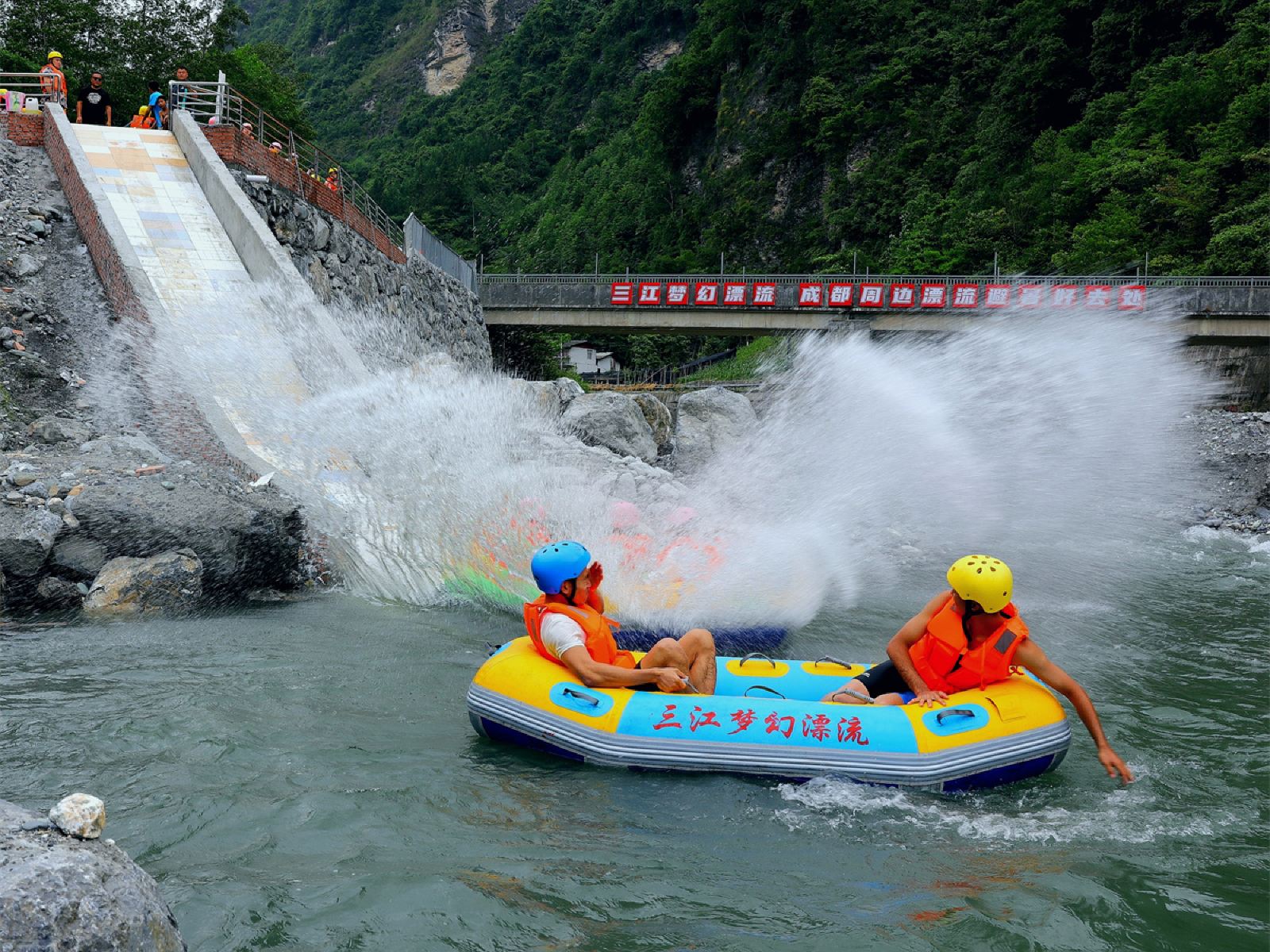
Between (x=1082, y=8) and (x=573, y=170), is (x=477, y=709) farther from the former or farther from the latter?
(x=573, y=170)

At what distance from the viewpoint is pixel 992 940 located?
421 cm

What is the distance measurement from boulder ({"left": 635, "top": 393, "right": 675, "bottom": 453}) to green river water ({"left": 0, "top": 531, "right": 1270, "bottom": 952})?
631 inches

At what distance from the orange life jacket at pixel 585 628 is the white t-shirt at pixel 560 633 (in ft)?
0.10

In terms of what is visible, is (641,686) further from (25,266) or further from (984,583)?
(25,266)

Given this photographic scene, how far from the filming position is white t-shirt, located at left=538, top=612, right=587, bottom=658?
20.4ft

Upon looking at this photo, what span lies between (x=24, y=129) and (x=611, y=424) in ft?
37.0

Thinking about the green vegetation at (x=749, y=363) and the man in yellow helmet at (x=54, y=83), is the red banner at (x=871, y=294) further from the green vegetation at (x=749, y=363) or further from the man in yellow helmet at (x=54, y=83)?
the man in yellow helmet at (x=54, y=83)

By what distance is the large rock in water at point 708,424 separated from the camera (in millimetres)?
23375

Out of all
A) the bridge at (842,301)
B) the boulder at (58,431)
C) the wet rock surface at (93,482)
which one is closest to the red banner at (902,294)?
the bridge at (842,301)

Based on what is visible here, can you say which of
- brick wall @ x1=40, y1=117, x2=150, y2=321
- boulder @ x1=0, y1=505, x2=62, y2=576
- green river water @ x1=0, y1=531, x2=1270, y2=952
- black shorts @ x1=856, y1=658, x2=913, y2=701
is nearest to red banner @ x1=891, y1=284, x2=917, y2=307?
brick wall @ x1=40, y1=117, x2=150, y2=321

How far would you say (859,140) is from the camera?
202ft

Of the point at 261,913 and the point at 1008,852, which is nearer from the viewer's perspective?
the point at 261,913

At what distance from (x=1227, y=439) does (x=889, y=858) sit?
21958 mm

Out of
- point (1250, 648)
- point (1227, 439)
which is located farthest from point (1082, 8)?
point (1250, 648)
